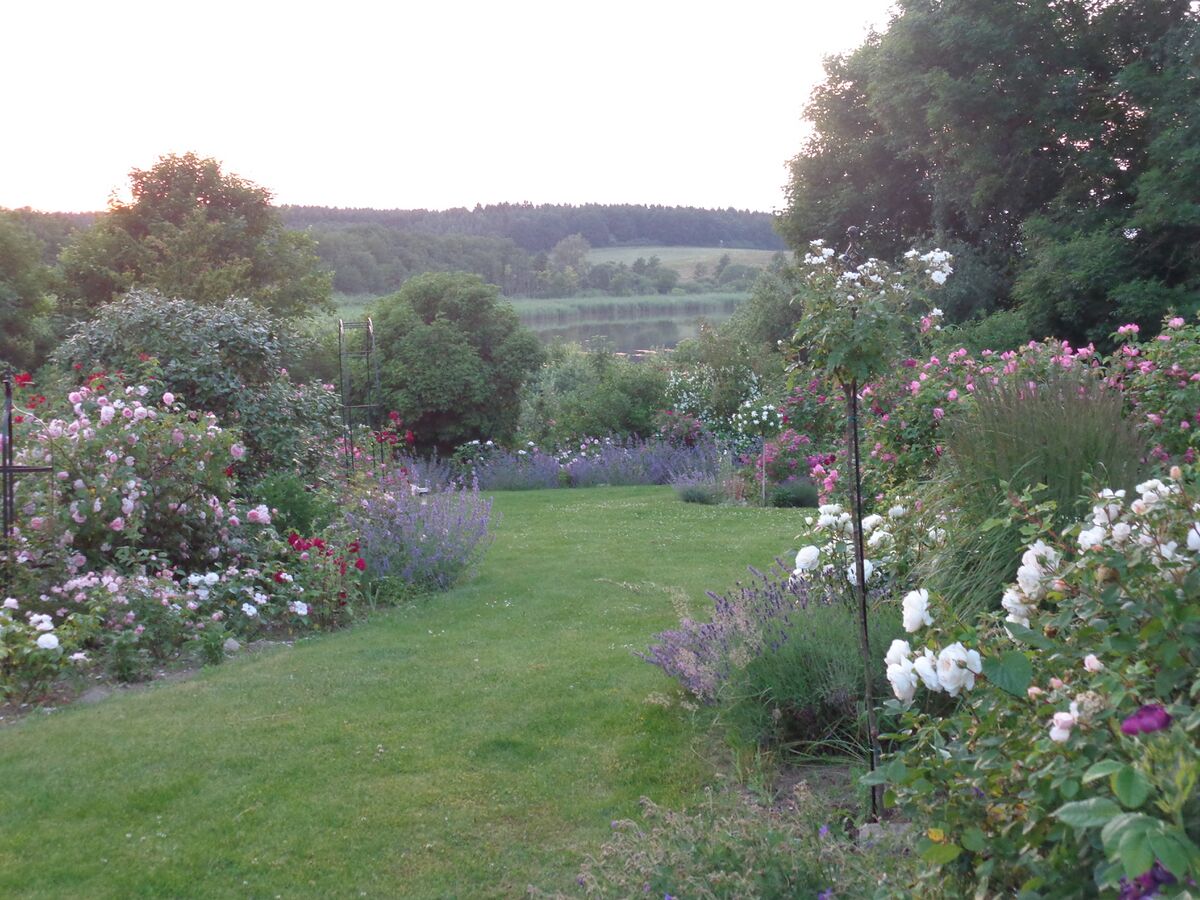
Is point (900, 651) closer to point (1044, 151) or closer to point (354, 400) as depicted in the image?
point (354, 400)

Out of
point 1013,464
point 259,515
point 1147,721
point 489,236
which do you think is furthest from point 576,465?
point 489,236

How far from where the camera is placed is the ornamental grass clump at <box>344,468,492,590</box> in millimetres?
7180

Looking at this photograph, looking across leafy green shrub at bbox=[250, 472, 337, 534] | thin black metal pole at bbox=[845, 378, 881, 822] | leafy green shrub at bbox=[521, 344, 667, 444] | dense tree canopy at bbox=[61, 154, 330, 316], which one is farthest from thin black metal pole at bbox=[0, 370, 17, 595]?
dense tree canopy at bbox=[61, 154, 330, 316]

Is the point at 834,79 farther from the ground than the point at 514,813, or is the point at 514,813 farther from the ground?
the point at 834,79

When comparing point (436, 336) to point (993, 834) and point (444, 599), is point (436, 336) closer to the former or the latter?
point (444, 599)

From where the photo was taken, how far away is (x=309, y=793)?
371 cm

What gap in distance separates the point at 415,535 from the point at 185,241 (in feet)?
42.8

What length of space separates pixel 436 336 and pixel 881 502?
436 inches

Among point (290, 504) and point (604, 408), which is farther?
point (604, 408)

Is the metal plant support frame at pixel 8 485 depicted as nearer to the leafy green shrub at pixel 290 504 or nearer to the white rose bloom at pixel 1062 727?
the leafy green shrub at pixel 290 504

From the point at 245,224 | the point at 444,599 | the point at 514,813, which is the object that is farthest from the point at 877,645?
the point at 245,224

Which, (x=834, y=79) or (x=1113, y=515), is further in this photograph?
(x=834, y=79)

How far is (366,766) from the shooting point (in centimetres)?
396

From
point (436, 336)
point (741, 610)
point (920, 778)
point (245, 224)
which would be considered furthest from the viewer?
point (245, 224)
